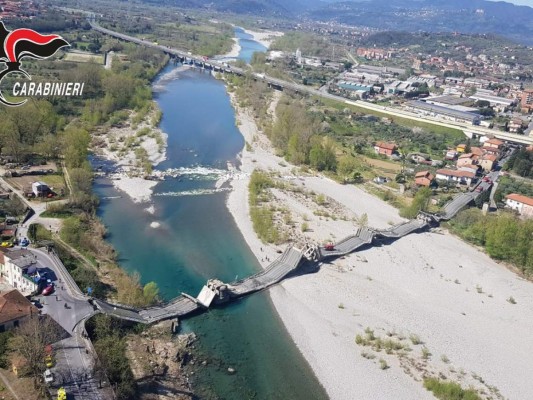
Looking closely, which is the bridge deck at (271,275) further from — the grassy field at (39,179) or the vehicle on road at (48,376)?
the grassy field at (39,179)

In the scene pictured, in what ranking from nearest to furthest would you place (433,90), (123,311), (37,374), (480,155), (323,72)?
(37,374) → (123,311) → (480,155) → (433,90) → (323,72)

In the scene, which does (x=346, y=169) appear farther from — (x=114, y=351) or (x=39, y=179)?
(x=114, y=351)

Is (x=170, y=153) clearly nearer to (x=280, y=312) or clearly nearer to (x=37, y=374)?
(x=280, y=312)

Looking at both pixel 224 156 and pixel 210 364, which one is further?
pixel 224 156

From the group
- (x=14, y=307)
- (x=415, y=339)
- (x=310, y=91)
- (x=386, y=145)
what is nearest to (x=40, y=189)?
(x=14, y=307)

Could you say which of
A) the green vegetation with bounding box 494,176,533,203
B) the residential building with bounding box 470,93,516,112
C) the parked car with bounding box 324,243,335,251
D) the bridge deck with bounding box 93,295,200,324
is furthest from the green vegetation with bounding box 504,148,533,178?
the bridge deck with bounding box 93,295,200,324

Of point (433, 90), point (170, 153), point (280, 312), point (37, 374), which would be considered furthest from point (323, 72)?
point (37, 374)

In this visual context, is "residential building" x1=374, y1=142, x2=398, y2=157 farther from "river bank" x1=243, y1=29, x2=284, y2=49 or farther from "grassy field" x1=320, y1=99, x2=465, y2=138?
"river bank" x1=243, y1=29, x2=284, y2=49
